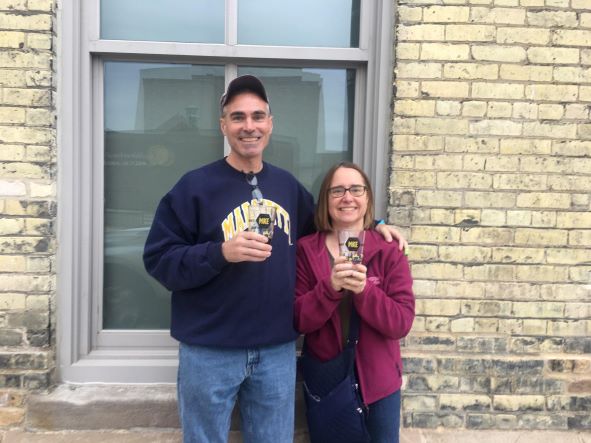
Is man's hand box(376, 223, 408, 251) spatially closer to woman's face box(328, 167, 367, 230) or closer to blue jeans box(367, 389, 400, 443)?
woman's face box(328, 167, 367, 230)

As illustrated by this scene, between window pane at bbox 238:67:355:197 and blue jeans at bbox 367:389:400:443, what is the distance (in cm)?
138

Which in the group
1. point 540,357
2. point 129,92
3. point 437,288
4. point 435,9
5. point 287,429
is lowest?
point 287,429

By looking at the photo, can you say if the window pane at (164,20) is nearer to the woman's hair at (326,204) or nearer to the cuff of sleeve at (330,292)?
the woman's hair at (326,204)

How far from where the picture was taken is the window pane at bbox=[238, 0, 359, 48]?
2.99 metres

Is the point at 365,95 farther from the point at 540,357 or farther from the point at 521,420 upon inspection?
the point at 521,420

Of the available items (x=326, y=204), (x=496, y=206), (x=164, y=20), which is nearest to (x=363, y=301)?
(x=326, y=204)

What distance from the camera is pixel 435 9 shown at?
2.72 metres

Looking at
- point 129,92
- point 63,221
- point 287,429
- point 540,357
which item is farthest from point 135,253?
point 540,357

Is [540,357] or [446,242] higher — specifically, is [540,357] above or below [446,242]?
below

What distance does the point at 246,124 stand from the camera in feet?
6.93

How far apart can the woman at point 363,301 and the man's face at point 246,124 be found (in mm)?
396

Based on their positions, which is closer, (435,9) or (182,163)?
(435,9)

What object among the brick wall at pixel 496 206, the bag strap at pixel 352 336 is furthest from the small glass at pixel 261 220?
the brick wall at pixel 496 206

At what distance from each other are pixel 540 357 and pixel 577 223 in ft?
2.58
